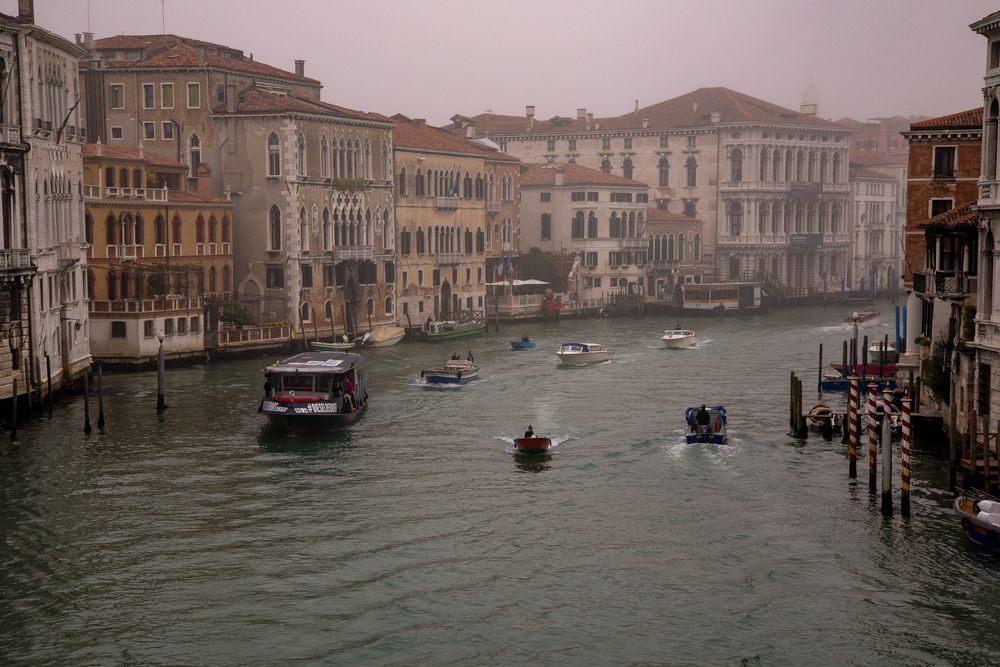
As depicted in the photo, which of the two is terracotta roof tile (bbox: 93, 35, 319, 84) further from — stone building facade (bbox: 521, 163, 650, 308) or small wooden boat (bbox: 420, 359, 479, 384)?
stone building facade (bbox: 521, 163, 650, 308)

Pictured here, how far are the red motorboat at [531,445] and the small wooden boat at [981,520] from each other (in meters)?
10.7

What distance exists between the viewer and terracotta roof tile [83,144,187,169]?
50.5 m

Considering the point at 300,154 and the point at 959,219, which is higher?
the point at 300,154

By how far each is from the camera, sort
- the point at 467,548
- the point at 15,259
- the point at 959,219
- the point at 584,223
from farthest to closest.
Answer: the point at 584,223
the point at 15,259
the point at 959,219
the point at 467,548

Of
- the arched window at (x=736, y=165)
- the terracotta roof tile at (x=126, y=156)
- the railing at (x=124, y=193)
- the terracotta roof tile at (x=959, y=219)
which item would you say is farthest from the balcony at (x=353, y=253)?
the arched window at (x=736, y=165)

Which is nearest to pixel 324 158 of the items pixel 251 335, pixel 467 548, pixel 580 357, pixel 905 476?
pixel 251 335

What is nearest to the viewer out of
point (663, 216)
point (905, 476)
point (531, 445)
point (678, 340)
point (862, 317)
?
point (905, 476)

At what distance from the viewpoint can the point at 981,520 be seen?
23.2 meters

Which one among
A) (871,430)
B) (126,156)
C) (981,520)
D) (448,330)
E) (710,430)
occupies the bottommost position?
(981,520)

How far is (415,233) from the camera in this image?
68.7m

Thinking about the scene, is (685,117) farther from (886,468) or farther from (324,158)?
(886,468)

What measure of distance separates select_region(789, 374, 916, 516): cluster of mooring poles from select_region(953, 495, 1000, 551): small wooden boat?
173cm

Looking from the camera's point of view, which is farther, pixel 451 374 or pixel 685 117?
pixel 685 117

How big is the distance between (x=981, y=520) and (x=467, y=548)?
28.9 feet
